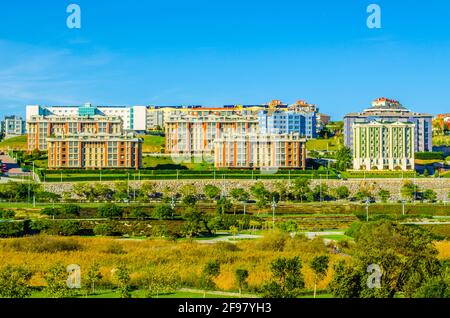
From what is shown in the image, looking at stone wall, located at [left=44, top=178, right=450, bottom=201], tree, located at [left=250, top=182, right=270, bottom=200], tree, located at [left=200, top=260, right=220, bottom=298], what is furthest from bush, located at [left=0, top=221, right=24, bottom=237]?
tree, located at [left=250, top=182, right=270, bottom=200]

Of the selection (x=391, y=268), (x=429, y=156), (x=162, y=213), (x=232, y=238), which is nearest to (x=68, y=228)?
(x=162, y=213)

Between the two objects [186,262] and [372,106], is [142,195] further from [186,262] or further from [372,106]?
[372,106]

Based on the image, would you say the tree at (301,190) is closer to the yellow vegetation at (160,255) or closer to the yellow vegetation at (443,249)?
the yellow vegetation at (443,249)

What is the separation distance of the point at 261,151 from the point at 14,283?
2427cm

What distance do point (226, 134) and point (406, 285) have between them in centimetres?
2481

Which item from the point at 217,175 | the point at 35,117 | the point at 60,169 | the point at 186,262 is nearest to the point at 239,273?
the point at 186,262

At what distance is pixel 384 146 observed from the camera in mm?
35531

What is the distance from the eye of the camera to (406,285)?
1053 cm

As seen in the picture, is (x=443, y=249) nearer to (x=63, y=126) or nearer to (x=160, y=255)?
(x=160, y=255)

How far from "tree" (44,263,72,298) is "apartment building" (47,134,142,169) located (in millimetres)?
21413

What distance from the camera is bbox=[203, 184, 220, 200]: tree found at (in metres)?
27.9

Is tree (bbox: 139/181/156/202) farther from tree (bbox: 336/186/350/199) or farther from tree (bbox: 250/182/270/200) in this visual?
tree (bbox: 336/186/350/199)

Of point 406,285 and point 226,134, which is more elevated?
point 226,134

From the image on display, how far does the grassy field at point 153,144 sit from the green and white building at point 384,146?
39.8 feet
